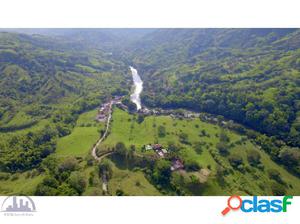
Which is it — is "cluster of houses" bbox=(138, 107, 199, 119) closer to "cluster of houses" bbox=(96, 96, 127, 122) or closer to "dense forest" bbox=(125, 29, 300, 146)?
"dense forest" bbox=(125, 29, 300, 146)

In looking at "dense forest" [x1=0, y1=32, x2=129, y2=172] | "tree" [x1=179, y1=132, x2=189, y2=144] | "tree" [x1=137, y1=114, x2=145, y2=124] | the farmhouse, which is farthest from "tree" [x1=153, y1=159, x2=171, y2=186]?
"dense forest" [x1=0, y1=32, x2=129, y2=172]

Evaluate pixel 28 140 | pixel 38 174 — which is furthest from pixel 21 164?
pixel 28 140

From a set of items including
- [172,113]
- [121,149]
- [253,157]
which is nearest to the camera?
[121,149]

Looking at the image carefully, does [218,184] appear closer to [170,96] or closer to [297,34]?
[170,96]

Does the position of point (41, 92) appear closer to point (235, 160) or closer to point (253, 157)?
point (235, 160)

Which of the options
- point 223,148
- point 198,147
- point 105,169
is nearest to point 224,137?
point 223,148

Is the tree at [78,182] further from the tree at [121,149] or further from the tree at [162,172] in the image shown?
the tree at [162,172]

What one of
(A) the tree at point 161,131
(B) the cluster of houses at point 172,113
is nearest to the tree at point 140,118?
(B) the cluster of houses at point 172,113
